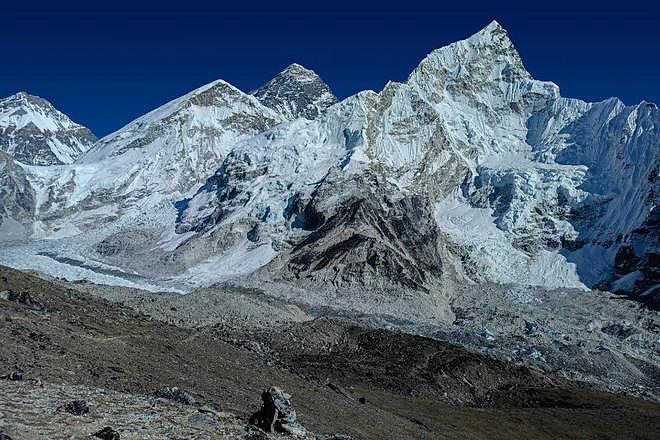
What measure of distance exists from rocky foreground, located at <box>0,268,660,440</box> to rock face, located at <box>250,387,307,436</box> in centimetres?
4

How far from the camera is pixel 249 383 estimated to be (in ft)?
101

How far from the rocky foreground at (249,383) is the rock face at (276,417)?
0.12 ft

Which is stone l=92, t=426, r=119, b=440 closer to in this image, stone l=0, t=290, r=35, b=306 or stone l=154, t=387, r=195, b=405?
stone l=154, t=387, r=195, b=405

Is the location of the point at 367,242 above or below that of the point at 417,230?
below

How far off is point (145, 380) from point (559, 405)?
37970mm

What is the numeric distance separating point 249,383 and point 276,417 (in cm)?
1445

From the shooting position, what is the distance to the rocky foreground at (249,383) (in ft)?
50.5

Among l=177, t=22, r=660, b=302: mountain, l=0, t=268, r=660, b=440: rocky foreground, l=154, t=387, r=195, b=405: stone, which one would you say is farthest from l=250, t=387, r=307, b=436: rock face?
l=177, t=22, r=660, b=302: mountain

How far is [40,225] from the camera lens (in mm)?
182250

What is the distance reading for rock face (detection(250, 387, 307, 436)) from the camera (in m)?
16.6

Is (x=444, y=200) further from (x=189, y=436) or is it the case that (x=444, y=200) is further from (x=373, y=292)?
(x=189, y=436)

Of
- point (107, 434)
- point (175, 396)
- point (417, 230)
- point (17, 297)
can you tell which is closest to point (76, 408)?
point (107, 434)

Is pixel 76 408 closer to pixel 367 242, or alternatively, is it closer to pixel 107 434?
pixel 107 434

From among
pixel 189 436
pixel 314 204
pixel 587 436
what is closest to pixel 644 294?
pixel 314 204
